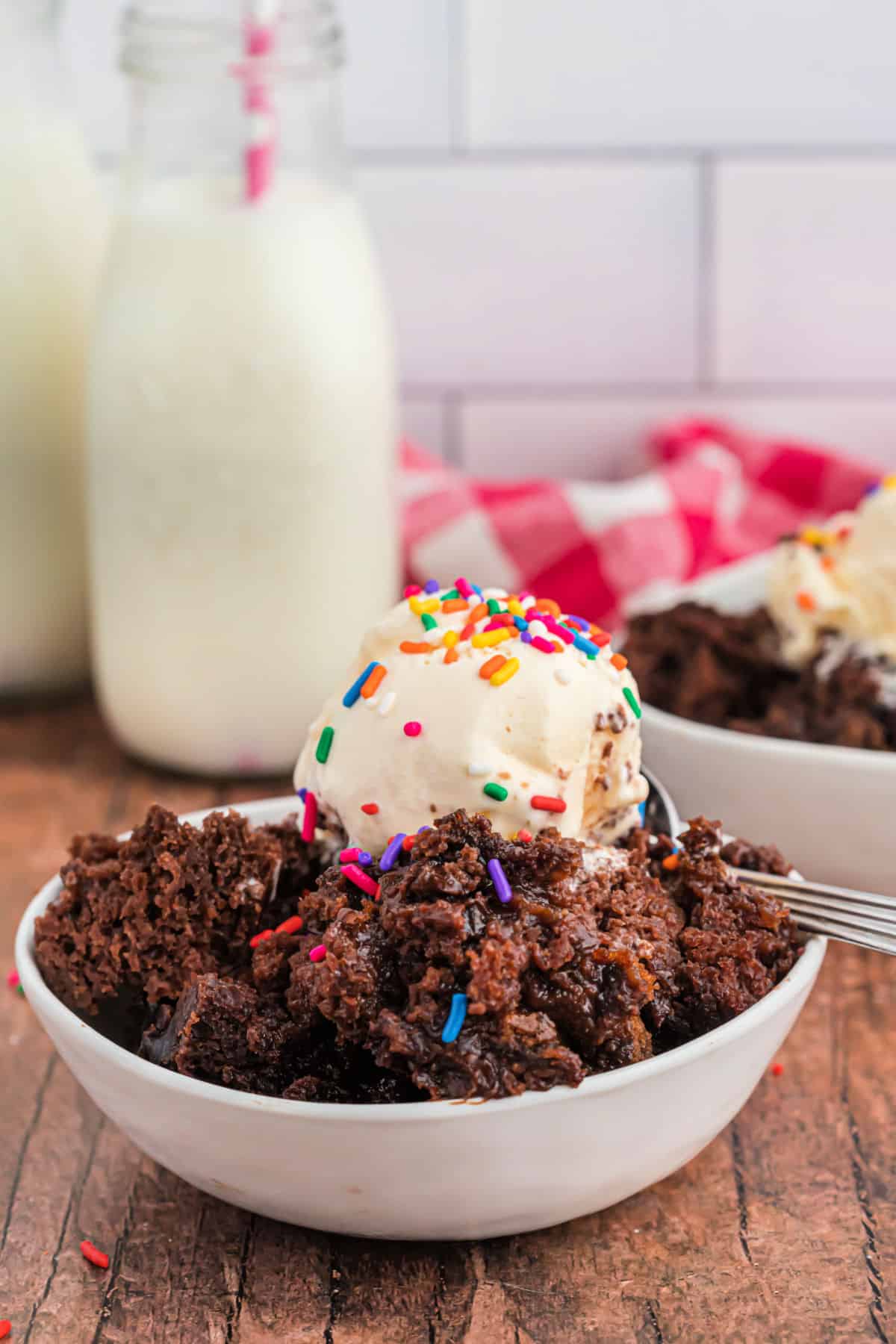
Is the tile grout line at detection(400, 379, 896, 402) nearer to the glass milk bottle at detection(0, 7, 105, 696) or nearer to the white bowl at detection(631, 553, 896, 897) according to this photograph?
the glass milk bottle at detection(0, 7, 105, 696)

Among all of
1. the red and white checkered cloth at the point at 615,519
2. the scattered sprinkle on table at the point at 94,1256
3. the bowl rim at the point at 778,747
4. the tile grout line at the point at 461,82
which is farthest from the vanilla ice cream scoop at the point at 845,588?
the tile grout line at the point at 461,82

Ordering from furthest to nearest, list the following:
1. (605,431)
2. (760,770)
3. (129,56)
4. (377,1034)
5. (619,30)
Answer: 1. (605,431)
2. (619,30)
3. (129,56)
4. (760,770)
5. (377,1034)

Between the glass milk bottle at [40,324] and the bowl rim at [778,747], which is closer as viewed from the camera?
the bowl rim at [778,747]

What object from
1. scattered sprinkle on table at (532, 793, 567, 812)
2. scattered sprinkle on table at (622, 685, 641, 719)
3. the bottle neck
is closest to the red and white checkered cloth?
the bottle neck

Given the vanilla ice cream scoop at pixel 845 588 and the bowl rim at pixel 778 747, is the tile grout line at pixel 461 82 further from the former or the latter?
the bowl rim at pixel 778 747

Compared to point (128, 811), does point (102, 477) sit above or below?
above

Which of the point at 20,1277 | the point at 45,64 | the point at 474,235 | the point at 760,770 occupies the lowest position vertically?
the point at 20,1277

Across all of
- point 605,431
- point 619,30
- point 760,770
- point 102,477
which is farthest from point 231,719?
point 619,30

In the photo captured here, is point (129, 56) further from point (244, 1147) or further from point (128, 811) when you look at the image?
point (244, 1147)
